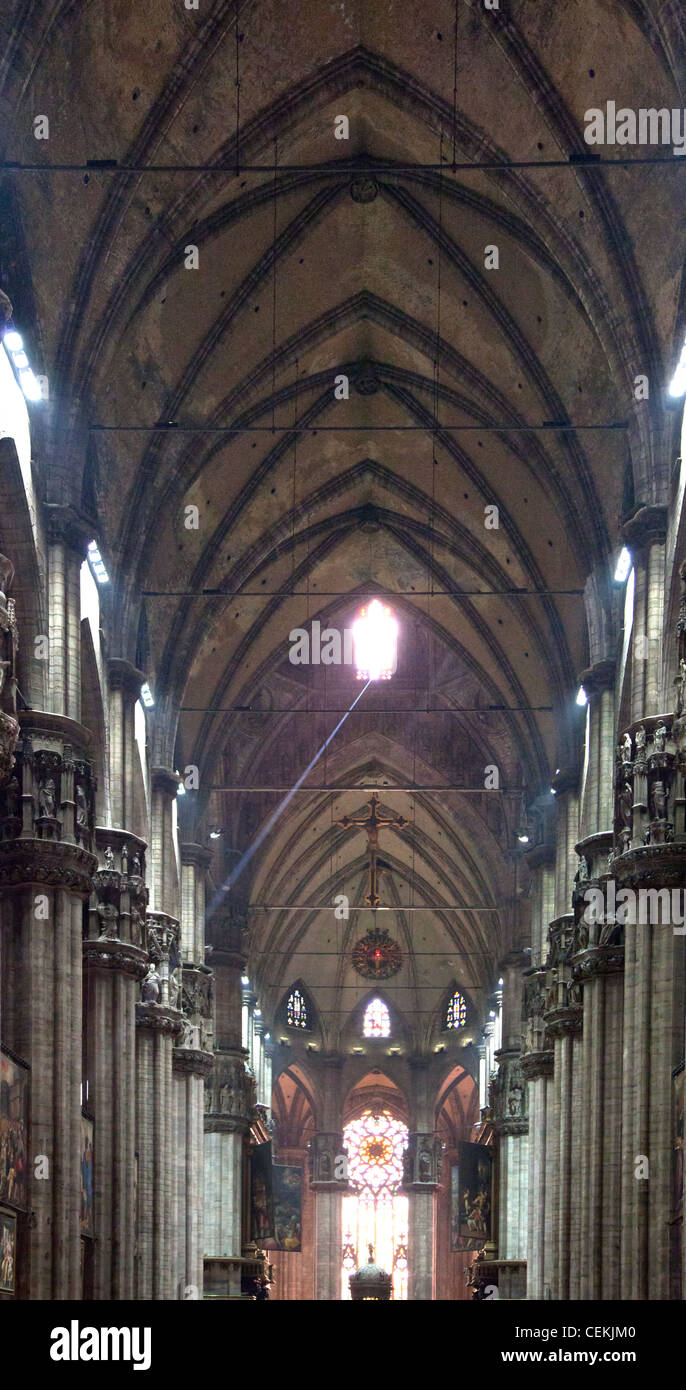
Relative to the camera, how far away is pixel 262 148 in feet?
111

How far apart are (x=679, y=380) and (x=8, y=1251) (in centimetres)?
1632

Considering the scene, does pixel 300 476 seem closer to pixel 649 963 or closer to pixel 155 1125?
pixel 155 1125

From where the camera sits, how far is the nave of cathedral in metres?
28.9

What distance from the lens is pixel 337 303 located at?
1592 inches

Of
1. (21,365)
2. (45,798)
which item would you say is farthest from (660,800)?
(21,365)

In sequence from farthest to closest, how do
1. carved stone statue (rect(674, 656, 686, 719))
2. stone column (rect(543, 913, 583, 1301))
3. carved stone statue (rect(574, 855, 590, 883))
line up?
1. stone column (rect(543, 913, 583, 1301))
2. carved stone statue (rect(574, 855, 590, 883))
3. carved stone statue (rect(674, 656, 686, 719))

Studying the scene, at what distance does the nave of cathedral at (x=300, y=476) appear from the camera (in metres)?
28.9

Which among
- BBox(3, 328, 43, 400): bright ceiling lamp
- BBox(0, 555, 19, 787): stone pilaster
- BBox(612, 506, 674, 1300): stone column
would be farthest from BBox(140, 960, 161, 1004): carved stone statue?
BBox(0, 555, 19, 787): stone pilaster

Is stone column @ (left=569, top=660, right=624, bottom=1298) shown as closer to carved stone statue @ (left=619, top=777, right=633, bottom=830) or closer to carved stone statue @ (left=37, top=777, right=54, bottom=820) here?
carved stone statue @ (left=619, top=777, right=633, bottom=830)

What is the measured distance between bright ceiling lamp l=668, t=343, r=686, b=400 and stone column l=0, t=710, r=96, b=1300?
1071cm

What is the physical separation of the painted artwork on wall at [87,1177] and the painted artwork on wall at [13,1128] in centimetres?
350
